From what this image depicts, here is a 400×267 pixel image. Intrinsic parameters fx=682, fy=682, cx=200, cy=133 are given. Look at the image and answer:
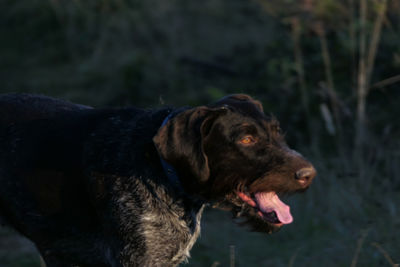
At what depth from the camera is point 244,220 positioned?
3846mm

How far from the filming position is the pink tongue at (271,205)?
3707 millimetres

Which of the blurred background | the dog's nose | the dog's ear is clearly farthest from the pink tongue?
the blurred background

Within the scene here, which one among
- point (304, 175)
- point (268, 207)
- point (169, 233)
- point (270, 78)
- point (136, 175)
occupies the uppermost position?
point (304, 175)

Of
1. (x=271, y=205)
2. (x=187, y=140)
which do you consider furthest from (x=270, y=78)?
(x=187, y=140)

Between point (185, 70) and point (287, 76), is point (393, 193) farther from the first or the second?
point (185, 70)

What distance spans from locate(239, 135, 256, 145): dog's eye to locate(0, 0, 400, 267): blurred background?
3.29ft

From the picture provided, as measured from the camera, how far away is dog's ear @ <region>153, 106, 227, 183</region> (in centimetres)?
350

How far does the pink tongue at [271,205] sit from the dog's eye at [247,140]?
0.30 m

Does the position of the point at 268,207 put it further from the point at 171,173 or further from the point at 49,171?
the point at 49,171

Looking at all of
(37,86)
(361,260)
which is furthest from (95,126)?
(37,86)

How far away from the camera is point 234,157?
360 centimetres

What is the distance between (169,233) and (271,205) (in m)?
0.58

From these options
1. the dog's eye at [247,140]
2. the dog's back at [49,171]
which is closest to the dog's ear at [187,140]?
the dog's eye at [247,140]

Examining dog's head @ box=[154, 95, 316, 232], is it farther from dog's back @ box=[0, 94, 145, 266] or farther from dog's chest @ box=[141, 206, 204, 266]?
dog's back @ box=[0, 94, 145, 266]
